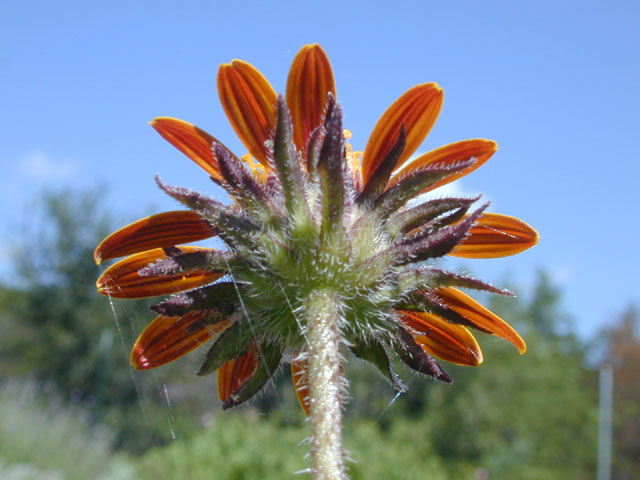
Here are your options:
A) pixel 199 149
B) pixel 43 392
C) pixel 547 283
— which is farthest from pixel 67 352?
pixel 547 283

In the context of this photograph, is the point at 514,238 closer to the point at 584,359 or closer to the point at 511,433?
the point at 511,433

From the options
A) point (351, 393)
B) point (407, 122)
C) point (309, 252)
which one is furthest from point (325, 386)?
point (351, 393)

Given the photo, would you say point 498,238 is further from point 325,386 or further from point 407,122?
point 325,386

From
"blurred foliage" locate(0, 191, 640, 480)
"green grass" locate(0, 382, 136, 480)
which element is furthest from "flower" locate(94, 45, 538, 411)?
"blurred foliage" locate(0, 191, 640, 480)

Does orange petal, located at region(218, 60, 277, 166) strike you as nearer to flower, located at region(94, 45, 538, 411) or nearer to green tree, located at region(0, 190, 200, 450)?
flower, located at region(94, 45, 538, 411)

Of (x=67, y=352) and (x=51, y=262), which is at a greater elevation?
(x=51, y=262)

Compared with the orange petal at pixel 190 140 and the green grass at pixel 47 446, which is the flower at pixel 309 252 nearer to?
the orange petal at pixel 190 140
